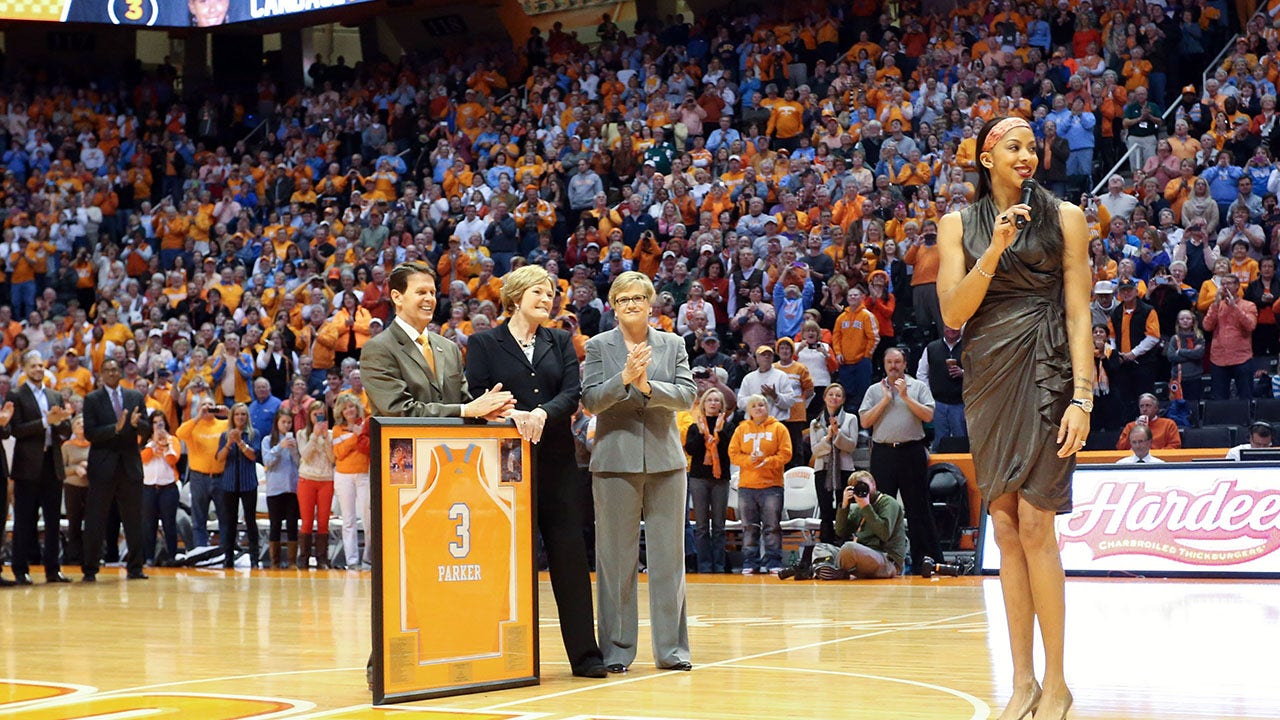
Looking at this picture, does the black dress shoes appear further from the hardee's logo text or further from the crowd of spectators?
the crowd of spectators

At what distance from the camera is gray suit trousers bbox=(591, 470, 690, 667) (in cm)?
681

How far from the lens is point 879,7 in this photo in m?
21.7

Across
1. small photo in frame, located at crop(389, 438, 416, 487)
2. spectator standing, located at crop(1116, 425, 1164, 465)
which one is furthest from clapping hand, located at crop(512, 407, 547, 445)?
spectator standing, located at crop(1116, 425, 1164, 465)

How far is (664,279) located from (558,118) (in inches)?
258

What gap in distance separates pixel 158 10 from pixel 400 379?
21839 mm

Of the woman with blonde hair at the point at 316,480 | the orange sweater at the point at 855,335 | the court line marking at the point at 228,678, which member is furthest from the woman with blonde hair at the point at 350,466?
the court line marking at the point at 228,678

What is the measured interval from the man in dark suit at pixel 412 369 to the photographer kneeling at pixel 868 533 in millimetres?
6736

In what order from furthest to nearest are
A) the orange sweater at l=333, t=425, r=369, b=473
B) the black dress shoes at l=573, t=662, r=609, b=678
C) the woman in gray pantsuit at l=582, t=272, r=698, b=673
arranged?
the orange sweater at l=333, t=425, r=369, b=473, the woman in gray pantsuit at l=582, t=272, r=698, b=673, the black dress shoes at l=573, t=662, r=609, b=678

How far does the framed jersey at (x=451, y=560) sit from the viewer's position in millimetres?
5973

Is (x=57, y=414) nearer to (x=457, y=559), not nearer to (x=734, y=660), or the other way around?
(x=457, y=559)

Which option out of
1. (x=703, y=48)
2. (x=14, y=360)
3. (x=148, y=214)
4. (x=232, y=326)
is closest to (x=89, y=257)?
(x=148, y=214)

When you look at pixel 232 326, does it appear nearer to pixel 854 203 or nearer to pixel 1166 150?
pixel 854 203

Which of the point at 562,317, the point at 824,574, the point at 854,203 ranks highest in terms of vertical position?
the point at 854,203

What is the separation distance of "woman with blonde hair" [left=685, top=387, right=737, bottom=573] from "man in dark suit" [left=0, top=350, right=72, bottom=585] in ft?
19.4
